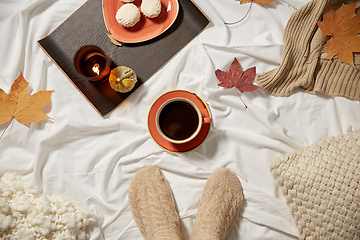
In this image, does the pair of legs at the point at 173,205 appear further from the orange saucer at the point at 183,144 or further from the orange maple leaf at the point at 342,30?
the orange maple leaf at the point at 342,30

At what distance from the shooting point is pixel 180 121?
0.67 m

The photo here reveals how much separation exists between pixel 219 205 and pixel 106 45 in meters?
0.67

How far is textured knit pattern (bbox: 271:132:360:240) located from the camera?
25.1 inches

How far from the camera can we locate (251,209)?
73cm

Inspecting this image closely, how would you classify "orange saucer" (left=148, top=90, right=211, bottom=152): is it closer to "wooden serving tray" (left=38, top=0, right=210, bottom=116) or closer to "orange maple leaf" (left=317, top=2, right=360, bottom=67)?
"wooden serving tray" (left=38, top=0, right=210, bottom=116)

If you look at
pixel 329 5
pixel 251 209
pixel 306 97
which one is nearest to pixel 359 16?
pixel 329 5

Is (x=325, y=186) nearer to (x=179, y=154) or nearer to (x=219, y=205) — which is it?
(x=219, y=205)

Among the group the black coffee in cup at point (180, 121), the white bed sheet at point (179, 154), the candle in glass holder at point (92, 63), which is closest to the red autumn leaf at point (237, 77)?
the white bed sheet at point (179, 154)

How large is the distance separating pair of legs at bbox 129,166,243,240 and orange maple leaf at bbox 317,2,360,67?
51 cm

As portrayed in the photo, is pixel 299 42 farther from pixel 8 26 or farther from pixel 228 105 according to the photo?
pixel 8 26

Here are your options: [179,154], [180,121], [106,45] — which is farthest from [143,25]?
[179,154]

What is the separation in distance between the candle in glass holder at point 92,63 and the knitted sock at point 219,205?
0.49 m

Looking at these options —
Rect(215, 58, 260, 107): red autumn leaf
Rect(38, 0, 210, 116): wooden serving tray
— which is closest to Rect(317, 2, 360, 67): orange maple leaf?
Rect(215, 58, 260, 107): red autumn leaf

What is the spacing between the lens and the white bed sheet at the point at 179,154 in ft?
2.40
